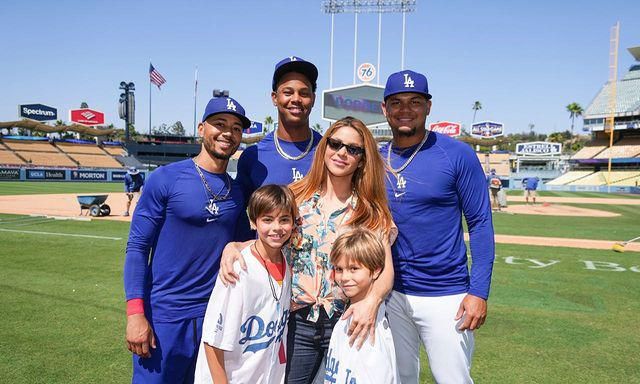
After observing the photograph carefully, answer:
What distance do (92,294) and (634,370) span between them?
732 centimetres

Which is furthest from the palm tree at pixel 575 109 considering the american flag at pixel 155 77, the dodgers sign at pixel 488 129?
the american flag at pixel 155 77

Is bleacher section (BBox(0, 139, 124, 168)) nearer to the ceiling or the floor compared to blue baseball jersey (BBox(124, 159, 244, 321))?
nearer to the ceiling

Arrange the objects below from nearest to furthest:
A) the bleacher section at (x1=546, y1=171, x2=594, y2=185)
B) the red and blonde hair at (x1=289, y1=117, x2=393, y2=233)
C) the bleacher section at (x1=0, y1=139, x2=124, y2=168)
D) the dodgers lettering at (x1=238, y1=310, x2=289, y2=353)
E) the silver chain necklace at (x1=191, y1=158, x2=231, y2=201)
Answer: the dodgers lettering at (x1=238, y1=310, x2=289, y2=353)
the red and blonde hair at (x1=289, y1=117, x2=393, y2=233)
the silver chain necklace at (x1=191, y1=158, x2=231, y2=201)
the bleacher section at (x1=0, y1=139, x2=124, y2=168)
the bleacher section at (x1=546, y1=171, x2=594, y2=185)

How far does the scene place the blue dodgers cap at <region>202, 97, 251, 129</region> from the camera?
287 cm

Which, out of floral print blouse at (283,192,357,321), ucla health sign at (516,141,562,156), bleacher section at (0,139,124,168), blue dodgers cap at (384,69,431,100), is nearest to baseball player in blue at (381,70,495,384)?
blue dodgers cap at (384,69,431,100)

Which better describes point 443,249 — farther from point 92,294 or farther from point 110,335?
point 92,294

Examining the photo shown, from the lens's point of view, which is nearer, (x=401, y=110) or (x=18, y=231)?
(x=401, y=110)

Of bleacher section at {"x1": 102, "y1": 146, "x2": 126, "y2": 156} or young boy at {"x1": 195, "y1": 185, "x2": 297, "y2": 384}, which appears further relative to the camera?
bleacher section at {"x1": 102, "y1": 146, "x2": 126, "y2": 156}

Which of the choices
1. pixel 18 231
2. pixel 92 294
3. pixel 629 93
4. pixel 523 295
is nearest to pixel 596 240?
pixel 523 295

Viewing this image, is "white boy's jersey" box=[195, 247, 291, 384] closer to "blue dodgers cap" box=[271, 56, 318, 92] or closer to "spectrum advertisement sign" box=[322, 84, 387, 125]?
"blue dodgers cap" box=[271, 56, 318, 92]

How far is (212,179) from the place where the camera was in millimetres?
2893

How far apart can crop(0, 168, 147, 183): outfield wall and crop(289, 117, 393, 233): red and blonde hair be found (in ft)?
143

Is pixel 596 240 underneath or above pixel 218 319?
underneath

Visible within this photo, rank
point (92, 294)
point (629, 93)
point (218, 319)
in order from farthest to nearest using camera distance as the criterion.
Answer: point (629, 93)
point (92, 294)
point (218, 319)
